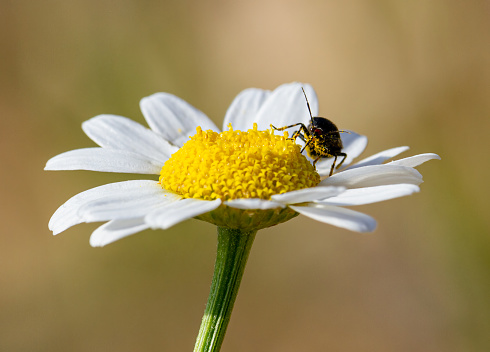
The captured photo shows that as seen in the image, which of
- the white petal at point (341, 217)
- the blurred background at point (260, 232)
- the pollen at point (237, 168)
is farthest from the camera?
the blurred background at point (260, 232)

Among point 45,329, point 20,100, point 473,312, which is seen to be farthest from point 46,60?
point 473,312

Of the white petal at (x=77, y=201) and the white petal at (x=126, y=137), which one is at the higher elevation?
the white petal at (x=126, y=137)

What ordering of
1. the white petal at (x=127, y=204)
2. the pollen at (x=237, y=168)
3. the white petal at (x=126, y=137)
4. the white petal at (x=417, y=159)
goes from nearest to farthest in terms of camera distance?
the white petal at (x=127, y=204)
the pollen at (x=237, y=168)
the white petal at (x=417, y=159)
the white petal at (x=126, y=137)

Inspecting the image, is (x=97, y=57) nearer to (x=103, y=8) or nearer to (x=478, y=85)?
(x=103, y=8)

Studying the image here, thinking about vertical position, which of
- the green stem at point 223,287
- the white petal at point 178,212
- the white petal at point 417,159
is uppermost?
the white petal at point 417,159

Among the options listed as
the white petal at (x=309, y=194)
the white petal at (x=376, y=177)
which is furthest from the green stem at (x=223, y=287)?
the white petal at (x=376, y=177)

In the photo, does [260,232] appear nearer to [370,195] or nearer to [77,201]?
[77,201]

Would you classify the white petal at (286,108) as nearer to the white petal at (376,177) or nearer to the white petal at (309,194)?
the white petal at (376,177)

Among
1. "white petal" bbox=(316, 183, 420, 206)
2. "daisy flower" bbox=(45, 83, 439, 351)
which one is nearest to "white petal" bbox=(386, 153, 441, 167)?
"daisy flower" bbox=(45, 83, 439, 351)
